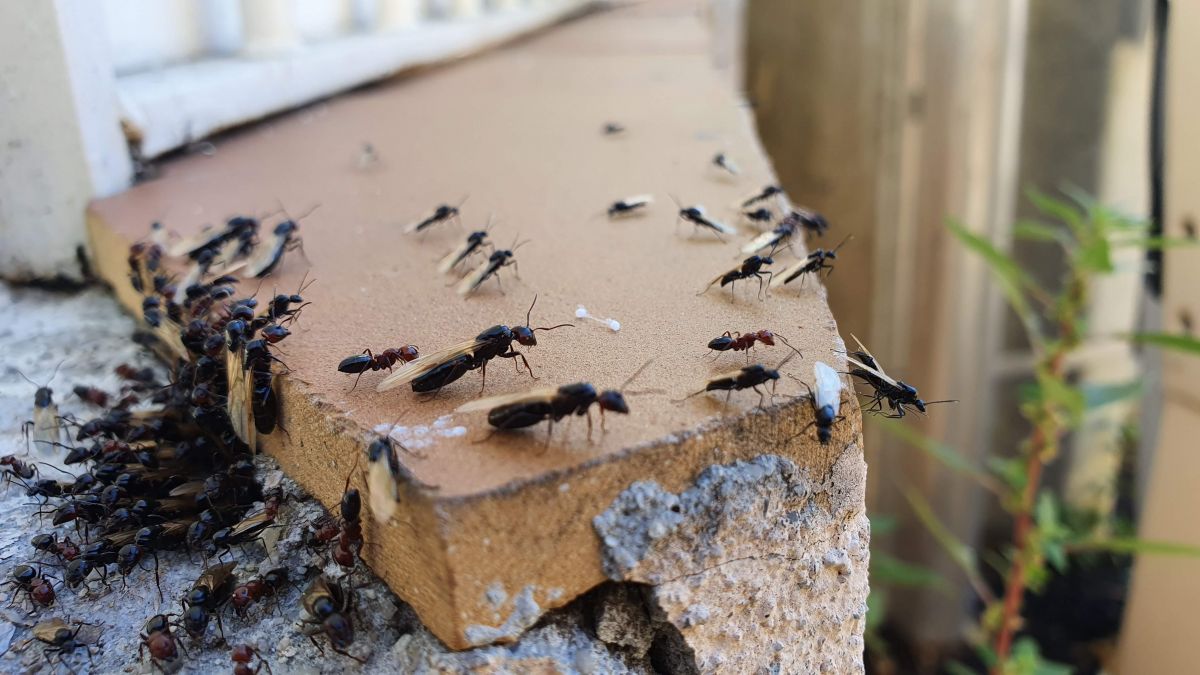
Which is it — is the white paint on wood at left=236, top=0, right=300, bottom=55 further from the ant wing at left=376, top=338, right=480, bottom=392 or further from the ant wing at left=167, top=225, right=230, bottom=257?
the ant wing at left=376, top=338, right=480, bottom=392

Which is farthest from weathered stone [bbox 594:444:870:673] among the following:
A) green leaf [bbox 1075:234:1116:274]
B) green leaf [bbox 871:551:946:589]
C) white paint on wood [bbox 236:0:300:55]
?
white paint on wood [bbox 236:0:300:55]

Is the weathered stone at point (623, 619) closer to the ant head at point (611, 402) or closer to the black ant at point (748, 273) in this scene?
the ant head at point (611, 402)

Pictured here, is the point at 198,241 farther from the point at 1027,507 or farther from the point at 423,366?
the point at 1027,507

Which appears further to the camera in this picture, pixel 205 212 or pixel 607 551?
pixel 205 212

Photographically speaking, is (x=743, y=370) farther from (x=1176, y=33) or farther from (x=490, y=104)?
(x=490, y=104)

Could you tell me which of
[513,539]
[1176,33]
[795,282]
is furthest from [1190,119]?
[513,539]

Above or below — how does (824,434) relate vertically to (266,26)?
below

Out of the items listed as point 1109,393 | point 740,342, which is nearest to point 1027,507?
point 1109,393
